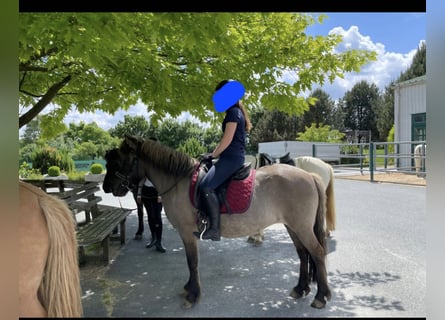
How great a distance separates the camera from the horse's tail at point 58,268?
1721 mm

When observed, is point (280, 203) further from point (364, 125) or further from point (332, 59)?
point (364, 125)

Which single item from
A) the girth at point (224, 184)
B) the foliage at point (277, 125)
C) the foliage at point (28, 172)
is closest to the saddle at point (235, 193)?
the girth at point (224, 184)

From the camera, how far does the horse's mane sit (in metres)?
3.31

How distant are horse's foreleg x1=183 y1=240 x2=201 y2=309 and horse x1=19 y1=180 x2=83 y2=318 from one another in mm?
1406

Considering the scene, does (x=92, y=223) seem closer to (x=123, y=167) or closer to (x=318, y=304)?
(x=123, y=167)

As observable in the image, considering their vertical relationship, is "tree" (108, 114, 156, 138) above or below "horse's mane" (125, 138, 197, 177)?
above

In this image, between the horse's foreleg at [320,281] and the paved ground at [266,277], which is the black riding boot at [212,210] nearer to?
the paved ground at [266,277]

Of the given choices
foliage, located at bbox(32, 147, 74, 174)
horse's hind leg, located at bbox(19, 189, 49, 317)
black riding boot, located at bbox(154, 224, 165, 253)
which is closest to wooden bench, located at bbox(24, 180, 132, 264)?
black riding boot, located at bbox(154, 224, 165, 253)

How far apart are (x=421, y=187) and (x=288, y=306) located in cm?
819

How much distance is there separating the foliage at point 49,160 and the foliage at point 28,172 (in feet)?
1.56

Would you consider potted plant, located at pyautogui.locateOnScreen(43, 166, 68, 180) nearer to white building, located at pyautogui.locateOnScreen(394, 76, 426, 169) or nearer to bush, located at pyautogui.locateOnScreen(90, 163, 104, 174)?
bush, located at pyautogui.locateOnScreen(90, 163, 104, 174)

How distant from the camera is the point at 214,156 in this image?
3.04 meters

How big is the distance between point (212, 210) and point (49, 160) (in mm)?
13932
